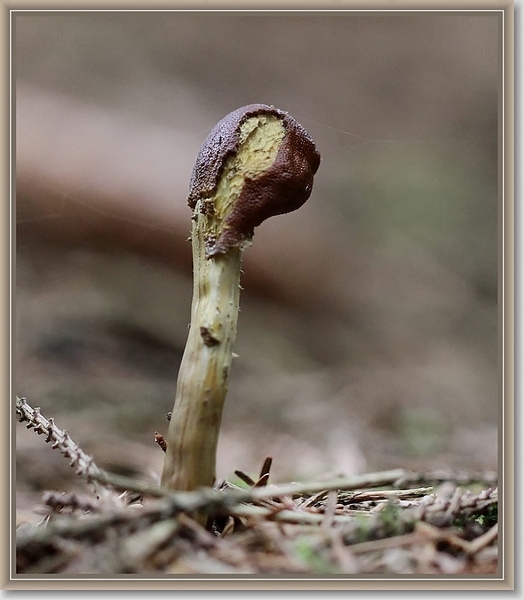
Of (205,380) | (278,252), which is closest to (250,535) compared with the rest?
(205,380)

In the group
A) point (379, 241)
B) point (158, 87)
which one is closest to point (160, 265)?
point (158, 87)

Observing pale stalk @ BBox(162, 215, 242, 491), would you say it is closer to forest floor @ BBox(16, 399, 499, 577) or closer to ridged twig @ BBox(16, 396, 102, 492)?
forest floor @ BBox(16, 399, 499, 577)

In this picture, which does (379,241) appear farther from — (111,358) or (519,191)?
(519,191)

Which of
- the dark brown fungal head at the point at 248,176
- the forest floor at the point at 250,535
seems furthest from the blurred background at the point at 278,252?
the forest floor at the point at 250,535

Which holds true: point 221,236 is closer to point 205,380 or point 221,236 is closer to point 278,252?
Result: point 205,380

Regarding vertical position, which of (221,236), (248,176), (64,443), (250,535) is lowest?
(250,535)
